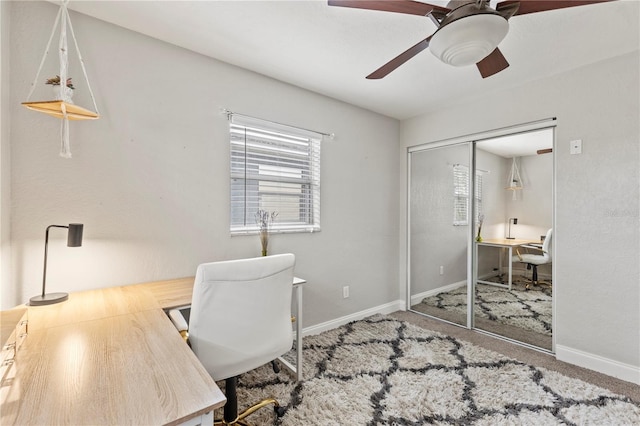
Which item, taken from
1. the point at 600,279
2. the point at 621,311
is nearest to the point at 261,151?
the point at 600,279

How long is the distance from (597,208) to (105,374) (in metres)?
3.19

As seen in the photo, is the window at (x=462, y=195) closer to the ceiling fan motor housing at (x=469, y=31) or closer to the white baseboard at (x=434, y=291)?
the white baseboard at (x=434, y=291)

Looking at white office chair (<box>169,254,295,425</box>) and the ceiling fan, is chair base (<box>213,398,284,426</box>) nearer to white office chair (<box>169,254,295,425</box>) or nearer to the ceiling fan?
white office chair (<box>169,254,295,425</box>)

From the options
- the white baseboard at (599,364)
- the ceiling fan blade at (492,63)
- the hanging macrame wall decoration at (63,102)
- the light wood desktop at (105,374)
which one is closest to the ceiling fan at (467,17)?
the ceiling fan blade at (492,63)

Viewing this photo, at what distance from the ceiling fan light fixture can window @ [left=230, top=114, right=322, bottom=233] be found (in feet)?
5.24

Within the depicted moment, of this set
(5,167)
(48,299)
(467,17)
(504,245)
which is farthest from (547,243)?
(5,167)

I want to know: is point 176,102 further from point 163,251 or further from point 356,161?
point 356,161

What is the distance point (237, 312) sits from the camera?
142 cm

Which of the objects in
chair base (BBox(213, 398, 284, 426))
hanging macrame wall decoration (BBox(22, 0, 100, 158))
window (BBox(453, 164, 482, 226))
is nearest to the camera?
hanging macrame wall decoration (BBox(22, 0, 100, 158))

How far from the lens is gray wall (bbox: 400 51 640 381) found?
7.26 feet

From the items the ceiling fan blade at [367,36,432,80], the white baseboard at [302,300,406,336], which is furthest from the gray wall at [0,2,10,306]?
the white baseboard at [302,300,406,336]

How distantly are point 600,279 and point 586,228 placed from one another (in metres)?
0.40

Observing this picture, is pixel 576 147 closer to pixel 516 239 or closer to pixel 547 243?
pixel 547 243

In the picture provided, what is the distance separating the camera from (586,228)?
2.40m
